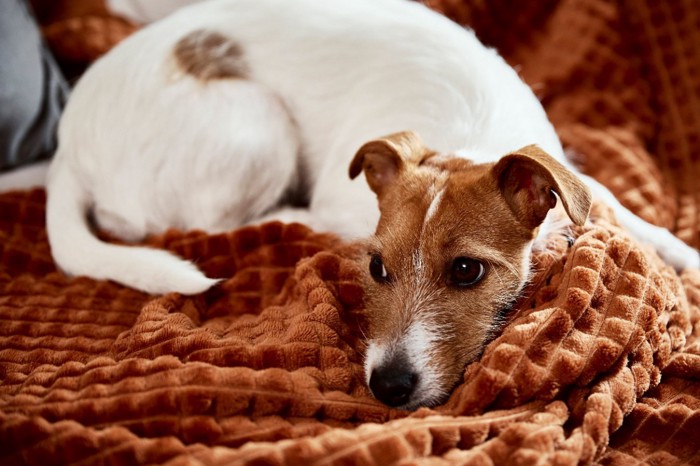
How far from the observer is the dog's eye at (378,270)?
185 centimetres

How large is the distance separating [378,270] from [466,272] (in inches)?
11.0

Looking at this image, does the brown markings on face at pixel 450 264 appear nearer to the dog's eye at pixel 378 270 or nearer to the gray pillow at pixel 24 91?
the dog's eye at pixel 378 270

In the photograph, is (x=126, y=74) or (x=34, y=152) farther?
(x=34, y=152)

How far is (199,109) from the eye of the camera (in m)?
2.49

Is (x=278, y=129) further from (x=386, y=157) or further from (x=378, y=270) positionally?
(x=378, y=270)

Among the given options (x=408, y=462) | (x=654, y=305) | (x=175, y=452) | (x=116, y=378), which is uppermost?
(x=654, y=305)

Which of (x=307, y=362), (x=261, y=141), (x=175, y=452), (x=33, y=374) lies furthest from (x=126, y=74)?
(x=175, y=452)

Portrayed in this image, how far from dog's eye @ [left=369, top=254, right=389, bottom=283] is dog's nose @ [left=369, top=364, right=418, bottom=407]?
32 centimetres

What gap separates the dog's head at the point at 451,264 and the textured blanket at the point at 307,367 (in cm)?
7

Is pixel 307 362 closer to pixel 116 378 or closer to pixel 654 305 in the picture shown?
pixel 116 378

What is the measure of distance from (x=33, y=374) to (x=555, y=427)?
4.71ft

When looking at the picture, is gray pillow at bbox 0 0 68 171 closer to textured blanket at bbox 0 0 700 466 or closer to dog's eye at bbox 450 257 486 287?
textured blanket at bbox 0 0 700 466

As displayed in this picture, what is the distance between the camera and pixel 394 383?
159 cm

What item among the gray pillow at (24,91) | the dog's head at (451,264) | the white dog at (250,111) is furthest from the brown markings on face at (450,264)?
the gray pillow at (24,91)
